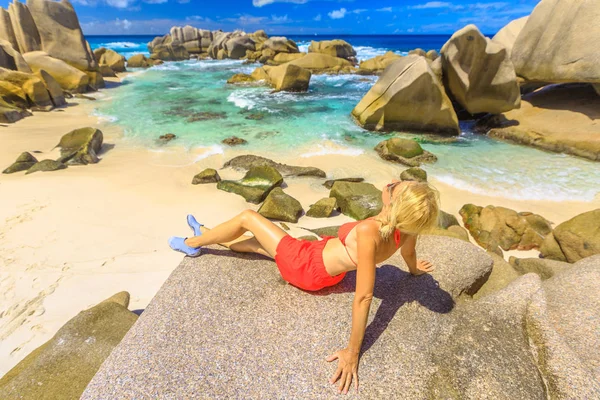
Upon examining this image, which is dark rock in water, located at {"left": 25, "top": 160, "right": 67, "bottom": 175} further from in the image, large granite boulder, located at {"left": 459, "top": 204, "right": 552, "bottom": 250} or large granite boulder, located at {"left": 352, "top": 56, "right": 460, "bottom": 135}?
large granite boulder, located at {"left": 352, "top": 56, "right": 460, "bottom": 135}

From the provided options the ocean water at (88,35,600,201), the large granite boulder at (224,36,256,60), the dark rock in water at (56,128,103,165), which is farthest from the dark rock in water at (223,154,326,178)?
the large granite boulder at (224,36,256,60)

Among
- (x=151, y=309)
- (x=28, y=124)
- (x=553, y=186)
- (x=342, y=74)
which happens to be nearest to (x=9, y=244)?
(x=151, y=309)

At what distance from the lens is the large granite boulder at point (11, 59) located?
580 inches

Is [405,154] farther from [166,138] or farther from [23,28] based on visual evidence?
[23,28]

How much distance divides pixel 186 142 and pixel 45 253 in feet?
21.8

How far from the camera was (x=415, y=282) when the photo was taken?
10.6 ft

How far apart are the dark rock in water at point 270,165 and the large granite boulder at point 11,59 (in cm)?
1386

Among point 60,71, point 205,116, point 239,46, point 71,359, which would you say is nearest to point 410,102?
point 205,116

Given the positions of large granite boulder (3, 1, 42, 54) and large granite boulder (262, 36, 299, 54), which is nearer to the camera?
large granite boulder (3, 1, 42, 54)

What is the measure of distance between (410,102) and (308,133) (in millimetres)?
A: 3776

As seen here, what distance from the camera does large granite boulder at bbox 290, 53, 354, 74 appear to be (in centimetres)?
2809

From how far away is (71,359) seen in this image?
2613mm

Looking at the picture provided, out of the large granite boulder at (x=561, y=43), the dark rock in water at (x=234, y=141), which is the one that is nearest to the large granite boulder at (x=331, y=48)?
the large granite boulder at (x=561, y=43)

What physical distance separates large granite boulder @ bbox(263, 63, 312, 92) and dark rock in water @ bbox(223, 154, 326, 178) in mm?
11459
